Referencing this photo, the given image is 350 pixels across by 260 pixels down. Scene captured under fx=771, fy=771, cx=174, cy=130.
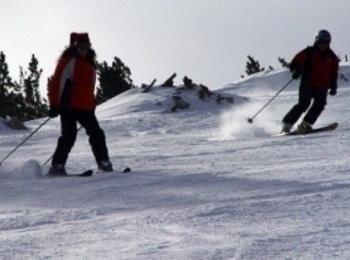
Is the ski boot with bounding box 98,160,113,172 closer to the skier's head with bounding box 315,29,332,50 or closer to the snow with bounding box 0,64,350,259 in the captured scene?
the snow with bounding box 0,64,350,259

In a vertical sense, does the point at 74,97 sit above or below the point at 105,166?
above

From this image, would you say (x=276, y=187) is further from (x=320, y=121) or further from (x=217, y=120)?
(x=217, y=120)

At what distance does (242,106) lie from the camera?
17.7 m

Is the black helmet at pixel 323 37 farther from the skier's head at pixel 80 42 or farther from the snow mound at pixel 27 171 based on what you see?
the snow mound at pixel 27 171

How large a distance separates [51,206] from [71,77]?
2677mm

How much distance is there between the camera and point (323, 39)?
11.1 metres

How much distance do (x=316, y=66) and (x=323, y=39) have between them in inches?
19.5

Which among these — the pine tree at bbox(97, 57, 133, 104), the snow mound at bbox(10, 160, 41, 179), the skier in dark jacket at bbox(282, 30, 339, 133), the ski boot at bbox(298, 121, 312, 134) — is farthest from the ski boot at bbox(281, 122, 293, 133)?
the pine tree at bbox(97, 57, 133, 104)

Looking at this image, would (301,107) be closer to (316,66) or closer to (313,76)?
(313,76)

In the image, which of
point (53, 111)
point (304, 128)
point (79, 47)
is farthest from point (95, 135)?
point (304, 128)

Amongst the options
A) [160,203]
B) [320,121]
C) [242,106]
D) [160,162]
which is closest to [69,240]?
[160,203]

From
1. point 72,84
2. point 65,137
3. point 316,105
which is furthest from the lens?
point 316,105

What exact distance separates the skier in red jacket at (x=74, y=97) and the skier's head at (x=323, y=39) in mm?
4145

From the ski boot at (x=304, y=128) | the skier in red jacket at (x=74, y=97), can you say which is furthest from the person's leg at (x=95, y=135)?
the ski boot at (x=304, y=128)
